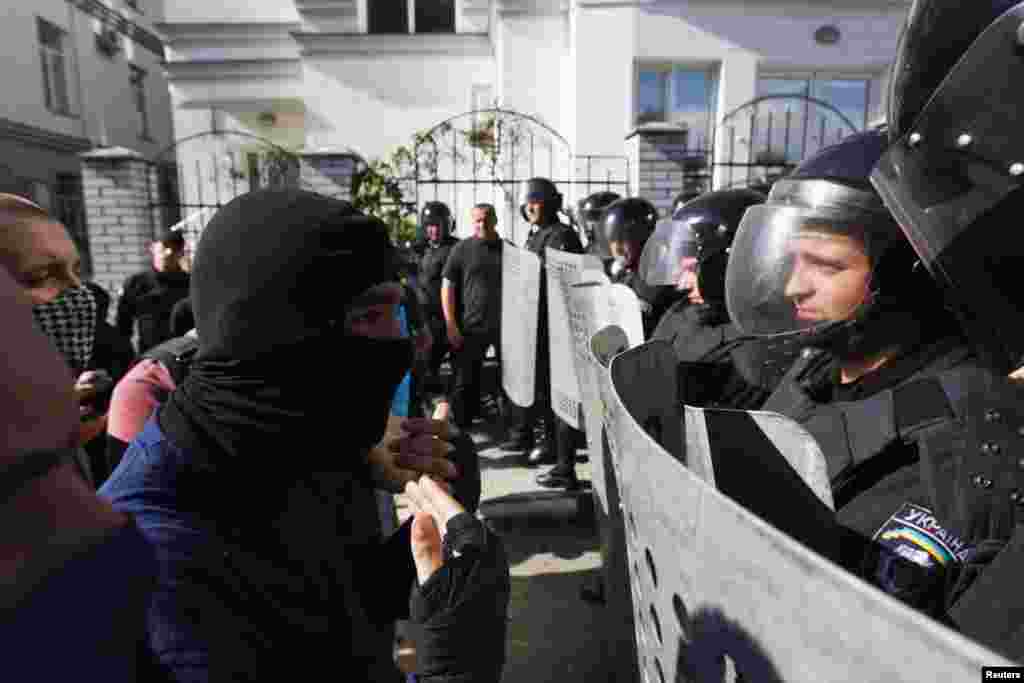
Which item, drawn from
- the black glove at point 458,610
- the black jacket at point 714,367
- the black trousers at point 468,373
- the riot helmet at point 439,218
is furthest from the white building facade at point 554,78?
the black glove at point 458,610

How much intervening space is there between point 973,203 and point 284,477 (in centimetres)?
115

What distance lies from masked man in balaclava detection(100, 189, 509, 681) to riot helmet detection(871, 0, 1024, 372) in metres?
0.87

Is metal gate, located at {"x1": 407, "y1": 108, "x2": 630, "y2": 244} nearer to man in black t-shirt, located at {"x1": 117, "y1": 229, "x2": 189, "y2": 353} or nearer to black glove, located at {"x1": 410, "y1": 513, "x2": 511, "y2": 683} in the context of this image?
man in black t-shirt, located at {"x1": 117, "y1": 229, "x2": 189, "y2": 353}

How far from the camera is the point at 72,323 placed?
232cm

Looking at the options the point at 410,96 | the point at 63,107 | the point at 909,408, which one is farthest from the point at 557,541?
the point at 63,107

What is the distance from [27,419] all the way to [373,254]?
84cm

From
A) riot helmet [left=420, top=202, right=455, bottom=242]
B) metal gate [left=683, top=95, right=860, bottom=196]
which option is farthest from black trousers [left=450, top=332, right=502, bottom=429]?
metal gate [left=683, top=95, right=860, bottom=196]

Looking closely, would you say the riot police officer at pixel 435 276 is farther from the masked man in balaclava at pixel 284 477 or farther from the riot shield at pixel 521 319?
the masked man in balaclava at pixel 284 477

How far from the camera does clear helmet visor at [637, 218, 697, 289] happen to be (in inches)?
120

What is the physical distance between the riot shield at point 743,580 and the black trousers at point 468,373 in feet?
14.1

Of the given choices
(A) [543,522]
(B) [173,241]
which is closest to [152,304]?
(B) [173,241]

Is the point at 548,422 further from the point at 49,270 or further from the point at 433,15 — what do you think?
the point at 433,15

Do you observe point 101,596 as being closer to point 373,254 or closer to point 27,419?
point 27,419

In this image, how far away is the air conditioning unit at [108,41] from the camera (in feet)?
58.1
